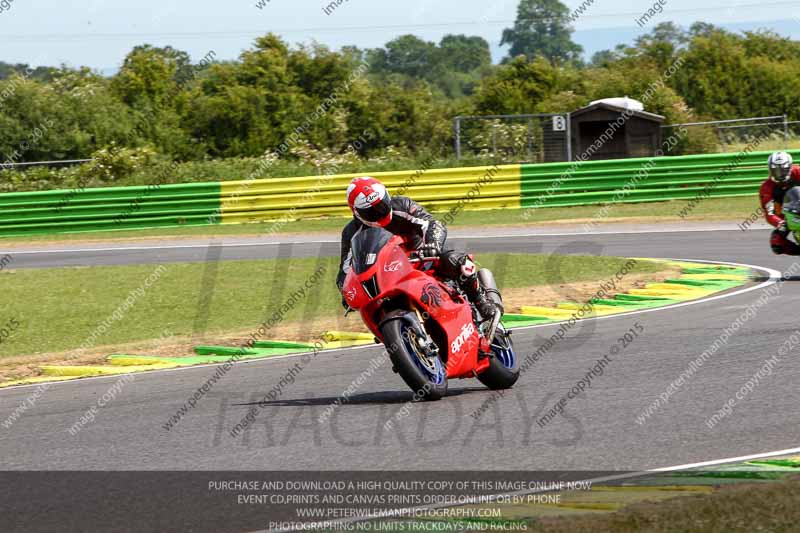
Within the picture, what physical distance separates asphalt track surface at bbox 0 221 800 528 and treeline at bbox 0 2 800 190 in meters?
30.1

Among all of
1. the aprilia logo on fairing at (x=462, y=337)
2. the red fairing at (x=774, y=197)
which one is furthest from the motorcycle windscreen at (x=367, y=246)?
the red fairing at (x=774, y=197)

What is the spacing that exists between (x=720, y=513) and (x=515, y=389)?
12.9 feet

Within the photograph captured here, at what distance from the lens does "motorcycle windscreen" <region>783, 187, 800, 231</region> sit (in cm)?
1471

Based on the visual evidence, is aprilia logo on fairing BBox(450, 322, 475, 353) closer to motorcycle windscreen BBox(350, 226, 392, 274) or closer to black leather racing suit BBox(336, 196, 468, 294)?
black leather racing suit BBox(336, 196, 468, 294)

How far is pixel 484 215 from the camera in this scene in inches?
1080

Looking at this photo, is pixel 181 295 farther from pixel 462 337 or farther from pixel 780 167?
pixel 462 337

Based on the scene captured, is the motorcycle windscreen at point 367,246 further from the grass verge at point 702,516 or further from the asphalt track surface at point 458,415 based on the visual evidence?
the grass verge at point 702,516

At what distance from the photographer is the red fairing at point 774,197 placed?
15.2m

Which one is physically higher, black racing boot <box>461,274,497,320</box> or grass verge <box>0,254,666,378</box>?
black racing boot <box>461,274,497,320</box>

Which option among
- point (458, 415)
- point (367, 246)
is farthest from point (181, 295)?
point (458, 415)

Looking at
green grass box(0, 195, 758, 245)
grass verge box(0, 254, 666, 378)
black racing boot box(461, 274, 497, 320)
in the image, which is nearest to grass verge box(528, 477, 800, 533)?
black racing boot box(461, 274, 497, 320)

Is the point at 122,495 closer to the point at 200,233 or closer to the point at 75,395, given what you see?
the point at 75,395

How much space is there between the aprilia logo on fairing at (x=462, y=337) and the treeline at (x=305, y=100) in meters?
32.3

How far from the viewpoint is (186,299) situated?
1589 cm
